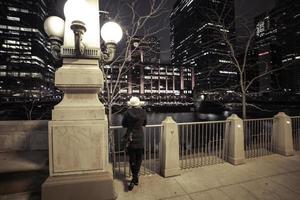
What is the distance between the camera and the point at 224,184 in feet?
13.7

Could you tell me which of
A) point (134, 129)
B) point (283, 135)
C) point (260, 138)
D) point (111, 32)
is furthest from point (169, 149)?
point (283, 135)

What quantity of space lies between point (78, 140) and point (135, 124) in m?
1.19

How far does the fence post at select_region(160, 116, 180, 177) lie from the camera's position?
178 inches

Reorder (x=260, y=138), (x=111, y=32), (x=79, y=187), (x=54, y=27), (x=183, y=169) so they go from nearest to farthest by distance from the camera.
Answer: (x=79, y=187) < (x=54, y=27) < (x=111, y=32) < (x=183, y=169) < (x=260, y=138)

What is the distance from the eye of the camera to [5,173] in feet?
11.0

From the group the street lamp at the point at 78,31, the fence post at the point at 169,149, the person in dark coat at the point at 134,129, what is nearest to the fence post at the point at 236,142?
the fence post at the point at 169,149

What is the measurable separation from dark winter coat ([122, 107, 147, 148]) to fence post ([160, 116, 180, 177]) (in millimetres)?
823

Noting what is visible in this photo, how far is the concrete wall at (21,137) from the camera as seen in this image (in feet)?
15.0

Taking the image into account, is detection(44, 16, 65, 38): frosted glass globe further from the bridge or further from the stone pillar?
the bridge

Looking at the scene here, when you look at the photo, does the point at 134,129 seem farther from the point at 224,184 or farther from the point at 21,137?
the point at 21,137

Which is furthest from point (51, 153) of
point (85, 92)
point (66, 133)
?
point (85, 92)

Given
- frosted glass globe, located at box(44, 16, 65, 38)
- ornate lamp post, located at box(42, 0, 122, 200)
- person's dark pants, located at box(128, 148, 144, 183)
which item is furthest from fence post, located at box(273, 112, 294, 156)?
frosted glass globe, located at box(44, 16, 65, 38)

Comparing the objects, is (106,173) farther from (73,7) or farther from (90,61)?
(73,7)

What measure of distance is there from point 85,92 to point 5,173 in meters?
2.07
